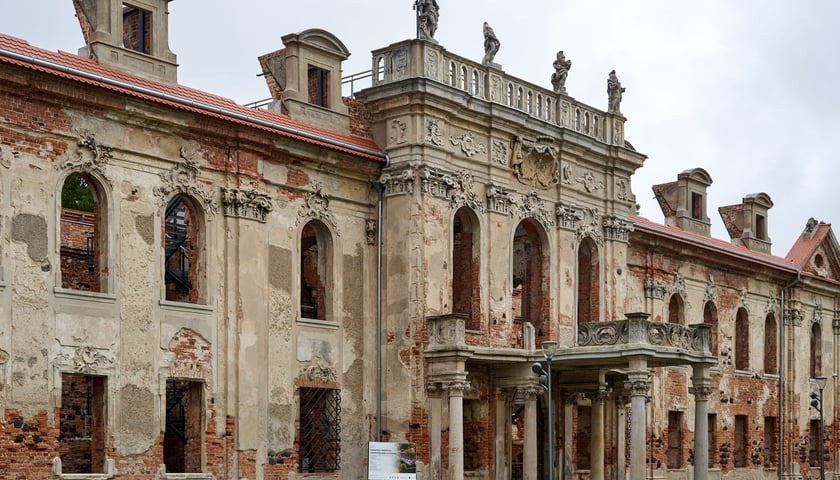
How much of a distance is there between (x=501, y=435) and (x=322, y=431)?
434 centimetres

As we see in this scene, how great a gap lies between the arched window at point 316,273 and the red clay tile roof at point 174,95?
1.81 m

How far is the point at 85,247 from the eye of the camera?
28.3 metres

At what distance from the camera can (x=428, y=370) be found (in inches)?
1046

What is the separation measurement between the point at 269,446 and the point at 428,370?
3.65 meters

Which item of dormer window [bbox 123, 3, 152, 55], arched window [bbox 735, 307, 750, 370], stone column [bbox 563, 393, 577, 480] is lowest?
stone column [bbox 563, 393, 577, 480]

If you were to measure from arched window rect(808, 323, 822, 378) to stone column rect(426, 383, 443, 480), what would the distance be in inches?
867

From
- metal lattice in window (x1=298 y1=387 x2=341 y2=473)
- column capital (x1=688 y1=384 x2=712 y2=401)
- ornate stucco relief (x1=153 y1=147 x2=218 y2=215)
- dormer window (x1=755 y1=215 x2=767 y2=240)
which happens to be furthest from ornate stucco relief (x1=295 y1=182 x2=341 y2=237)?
dormer window (x1=755 y1=215 x2=767 y2=240)

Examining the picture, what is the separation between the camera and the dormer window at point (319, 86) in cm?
2750

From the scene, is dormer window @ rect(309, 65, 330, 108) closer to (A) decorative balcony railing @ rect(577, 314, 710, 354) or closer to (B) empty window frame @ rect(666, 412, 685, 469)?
(A) decorative balcony railing @ rect(577, 314, 710, 354)

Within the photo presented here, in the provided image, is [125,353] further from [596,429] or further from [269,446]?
[596,429]

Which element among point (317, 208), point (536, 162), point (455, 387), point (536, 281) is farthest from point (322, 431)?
point (536, 162)

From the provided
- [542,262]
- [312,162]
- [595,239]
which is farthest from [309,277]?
[595,239]

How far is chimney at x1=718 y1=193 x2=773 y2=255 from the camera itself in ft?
145

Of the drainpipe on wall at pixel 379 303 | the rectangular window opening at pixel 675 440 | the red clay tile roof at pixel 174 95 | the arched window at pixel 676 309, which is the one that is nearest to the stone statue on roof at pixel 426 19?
the red clay tile roof at pixel 174 95
